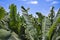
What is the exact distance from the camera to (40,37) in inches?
191

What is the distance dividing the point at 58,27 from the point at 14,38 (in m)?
1.15

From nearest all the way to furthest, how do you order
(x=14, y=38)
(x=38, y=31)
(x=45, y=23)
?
(x=14, y=38) < (x=38, y=31) < (x=45, y=23)

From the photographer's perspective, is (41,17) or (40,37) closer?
(40,37)

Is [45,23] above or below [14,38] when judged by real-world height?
above

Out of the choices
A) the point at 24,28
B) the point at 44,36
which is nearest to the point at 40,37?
the point at 44,36

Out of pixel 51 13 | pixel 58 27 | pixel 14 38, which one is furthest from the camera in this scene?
pixel 51 13

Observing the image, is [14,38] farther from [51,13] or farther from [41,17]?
[51,13]

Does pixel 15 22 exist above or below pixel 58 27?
above

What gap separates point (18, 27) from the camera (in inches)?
188

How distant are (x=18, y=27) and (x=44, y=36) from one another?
0.71 m

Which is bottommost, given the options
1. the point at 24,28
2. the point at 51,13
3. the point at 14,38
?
the point at 14,38

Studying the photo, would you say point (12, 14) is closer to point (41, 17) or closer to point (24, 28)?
point (24, 28)

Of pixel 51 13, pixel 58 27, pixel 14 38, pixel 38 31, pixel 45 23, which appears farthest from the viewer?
pixel 51 13

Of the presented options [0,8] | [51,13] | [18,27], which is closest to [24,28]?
[18,27]
